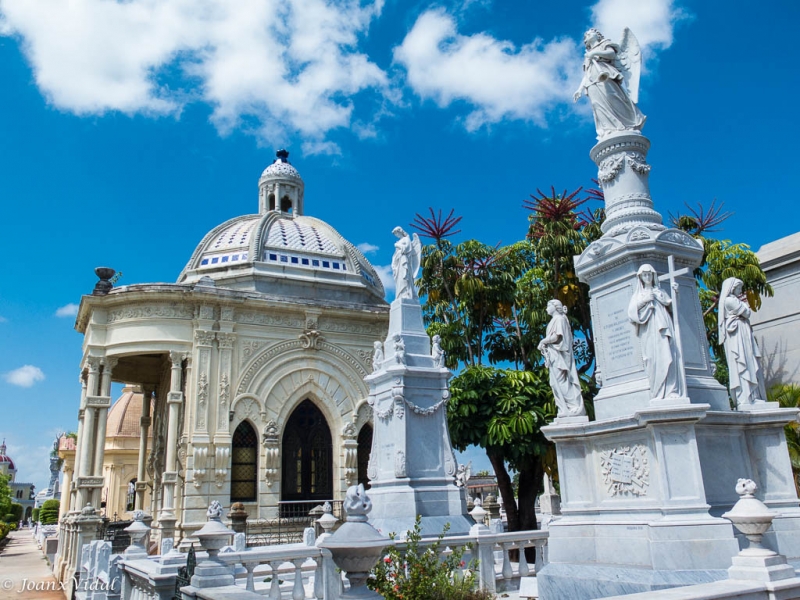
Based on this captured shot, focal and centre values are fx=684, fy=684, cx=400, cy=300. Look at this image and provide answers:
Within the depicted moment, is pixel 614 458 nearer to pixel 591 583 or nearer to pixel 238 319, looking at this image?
pixel 591 583

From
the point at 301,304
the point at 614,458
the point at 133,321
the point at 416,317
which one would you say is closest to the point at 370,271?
the point at 301,304

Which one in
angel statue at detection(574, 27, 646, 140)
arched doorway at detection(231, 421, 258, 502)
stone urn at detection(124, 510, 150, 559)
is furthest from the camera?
arched doorway at detection(231, 421, 258, 502)

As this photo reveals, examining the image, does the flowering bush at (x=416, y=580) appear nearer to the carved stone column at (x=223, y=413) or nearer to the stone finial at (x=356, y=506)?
the stone finial at (x=356, y=506)

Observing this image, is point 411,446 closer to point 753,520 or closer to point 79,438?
point 753,520

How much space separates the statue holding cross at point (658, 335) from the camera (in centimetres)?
835

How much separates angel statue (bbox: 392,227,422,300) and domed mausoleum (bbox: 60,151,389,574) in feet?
39.4

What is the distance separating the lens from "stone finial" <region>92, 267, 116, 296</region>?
25355 mm

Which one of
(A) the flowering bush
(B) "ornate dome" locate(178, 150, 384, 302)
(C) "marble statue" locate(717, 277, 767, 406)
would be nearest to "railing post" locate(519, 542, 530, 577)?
(A) the flowering bush

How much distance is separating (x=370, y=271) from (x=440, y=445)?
813 inches

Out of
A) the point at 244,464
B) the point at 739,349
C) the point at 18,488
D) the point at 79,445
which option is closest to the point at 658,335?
the point at 739,349

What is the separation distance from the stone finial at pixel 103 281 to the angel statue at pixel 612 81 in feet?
65.9

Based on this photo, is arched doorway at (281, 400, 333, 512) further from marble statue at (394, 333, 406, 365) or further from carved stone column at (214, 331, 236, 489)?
marble statue at (394, 333, 406, 365)

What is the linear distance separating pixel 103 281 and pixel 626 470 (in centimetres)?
2235

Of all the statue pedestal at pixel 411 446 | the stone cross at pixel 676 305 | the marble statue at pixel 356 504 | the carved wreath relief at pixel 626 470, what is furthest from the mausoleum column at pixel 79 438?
the stone cross at pixel 676 305
